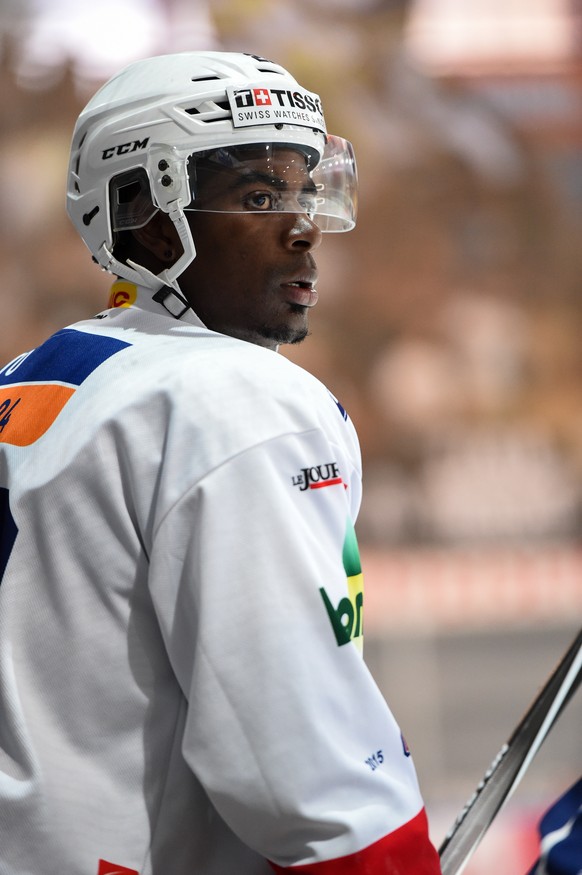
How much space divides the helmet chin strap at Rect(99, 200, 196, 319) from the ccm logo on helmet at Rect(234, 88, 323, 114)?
149 mm

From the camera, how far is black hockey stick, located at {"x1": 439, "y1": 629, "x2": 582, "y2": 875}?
51.2 inches

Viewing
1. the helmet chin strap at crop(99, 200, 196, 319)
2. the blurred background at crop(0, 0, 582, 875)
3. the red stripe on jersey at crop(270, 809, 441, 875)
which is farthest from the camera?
the blurred background at crop(0, 0, 582, 875)

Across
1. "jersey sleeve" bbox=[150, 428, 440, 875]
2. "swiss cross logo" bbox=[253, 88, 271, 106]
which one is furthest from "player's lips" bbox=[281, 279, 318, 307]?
"jersey sleeve" bbox=[150, 428, 440, 875]

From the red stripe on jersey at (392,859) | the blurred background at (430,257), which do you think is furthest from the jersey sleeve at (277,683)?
the blurred background at (430,257)

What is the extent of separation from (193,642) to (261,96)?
26.6 inches

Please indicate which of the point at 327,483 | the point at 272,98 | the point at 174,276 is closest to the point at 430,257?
the point at 272,98

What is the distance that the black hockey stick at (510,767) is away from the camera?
1.30m

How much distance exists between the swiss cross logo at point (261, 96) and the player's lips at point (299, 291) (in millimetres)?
218

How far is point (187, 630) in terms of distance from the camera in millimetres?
1047

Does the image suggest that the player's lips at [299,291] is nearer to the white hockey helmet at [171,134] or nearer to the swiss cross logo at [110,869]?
the white hockey helmet at [171,134]

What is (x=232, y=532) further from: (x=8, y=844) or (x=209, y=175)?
(x=209, y=175)

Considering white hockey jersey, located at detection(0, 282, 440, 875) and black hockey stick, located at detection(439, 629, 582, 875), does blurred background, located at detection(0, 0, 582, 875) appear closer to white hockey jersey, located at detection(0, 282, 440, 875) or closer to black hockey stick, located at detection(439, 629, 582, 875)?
black hockey stick, located at detection(439, 629, 582, 875)

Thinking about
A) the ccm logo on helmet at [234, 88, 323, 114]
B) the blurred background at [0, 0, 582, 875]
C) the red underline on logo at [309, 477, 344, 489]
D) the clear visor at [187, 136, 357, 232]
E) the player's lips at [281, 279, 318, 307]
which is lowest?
the blurred background at [0, 0, 582, 875]

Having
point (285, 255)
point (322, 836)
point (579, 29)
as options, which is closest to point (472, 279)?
point (579, 29)
